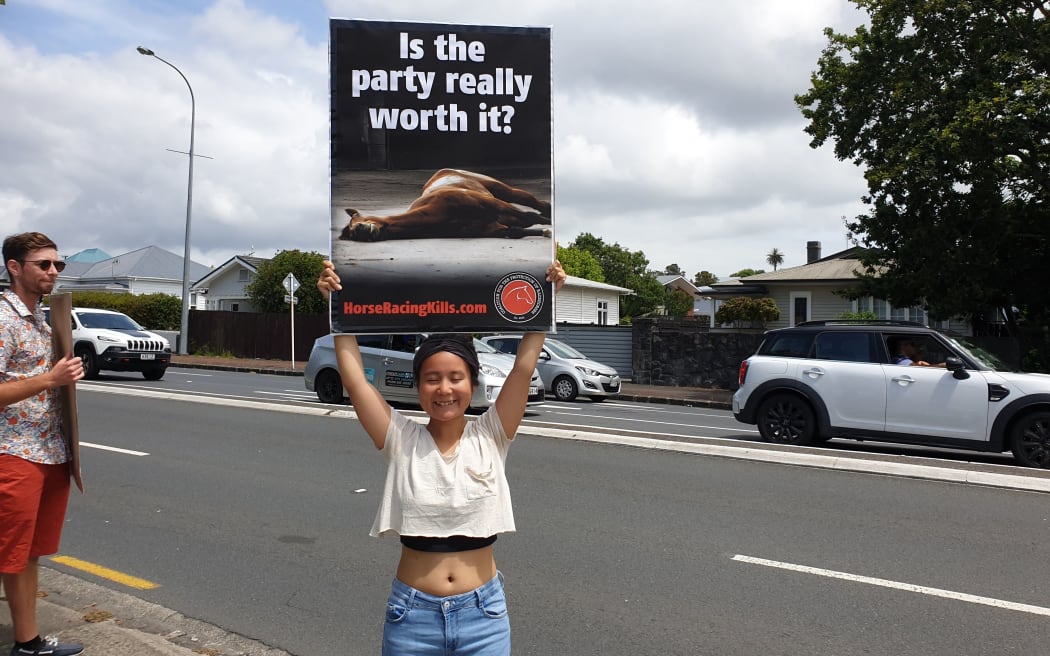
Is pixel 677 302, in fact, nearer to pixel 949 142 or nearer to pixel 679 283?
pixel 679 283

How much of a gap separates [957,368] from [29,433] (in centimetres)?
957

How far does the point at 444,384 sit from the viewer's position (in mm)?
2729

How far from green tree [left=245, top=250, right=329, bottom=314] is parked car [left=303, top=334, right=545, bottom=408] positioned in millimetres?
25153

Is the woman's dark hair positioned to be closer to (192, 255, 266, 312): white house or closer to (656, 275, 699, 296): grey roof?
(192, 255, 266, 312): white house

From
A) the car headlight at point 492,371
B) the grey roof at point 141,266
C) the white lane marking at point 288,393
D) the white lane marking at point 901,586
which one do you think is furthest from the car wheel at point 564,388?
the grey roof at point 141,266

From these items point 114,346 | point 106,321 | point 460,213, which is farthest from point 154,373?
point 460,213

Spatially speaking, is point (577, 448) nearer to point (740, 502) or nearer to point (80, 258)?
point (740, 502)

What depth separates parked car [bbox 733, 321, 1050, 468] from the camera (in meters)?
10.0

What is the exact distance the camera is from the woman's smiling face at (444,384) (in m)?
2.73

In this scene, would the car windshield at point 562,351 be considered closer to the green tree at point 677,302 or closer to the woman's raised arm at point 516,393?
the woman's raised arm at point 516,393

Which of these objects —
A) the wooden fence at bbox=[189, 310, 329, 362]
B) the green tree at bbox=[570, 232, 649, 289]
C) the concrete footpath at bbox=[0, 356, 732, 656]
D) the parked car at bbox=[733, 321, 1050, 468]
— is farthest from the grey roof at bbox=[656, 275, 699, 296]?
the concrete footpath at bbox=[0, 356, 732, 656]

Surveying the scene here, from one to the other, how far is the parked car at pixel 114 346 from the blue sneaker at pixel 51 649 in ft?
57.8

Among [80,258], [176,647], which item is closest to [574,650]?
[176,647]

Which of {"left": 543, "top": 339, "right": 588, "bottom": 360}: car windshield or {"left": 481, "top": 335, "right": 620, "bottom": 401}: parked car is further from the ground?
{"left": 543, "top": 339, "right": 588, "bottom": 360}: car windshield
